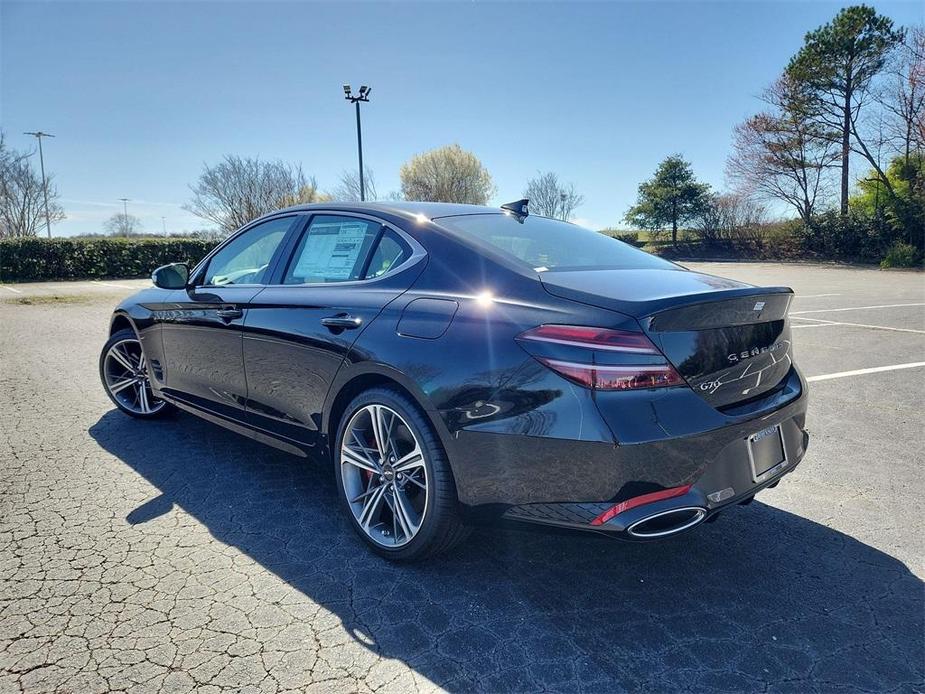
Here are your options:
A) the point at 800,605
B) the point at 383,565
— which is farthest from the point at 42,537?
the point at 800,605

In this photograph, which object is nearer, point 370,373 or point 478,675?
point 478,675

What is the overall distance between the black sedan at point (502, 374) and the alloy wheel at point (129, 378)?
156 centimetres

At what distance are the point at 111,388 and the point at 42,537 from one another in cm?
222

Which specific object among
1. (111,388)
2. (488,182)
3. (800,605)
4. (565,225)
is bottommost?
(800,605)

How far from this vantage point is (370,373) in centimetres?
267

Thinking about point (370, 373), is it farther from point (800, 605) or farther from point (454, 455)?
point (800, 605)

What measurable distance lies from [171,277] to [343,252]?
5.39ft

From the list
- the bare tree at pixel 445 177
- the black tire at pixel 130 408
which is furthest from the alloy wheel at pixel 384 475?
the bare tree at pixel 445 177

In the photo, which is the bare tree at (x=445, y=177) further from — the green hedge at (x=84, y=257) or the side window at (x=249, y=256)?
the side window at (x=249, y=256)

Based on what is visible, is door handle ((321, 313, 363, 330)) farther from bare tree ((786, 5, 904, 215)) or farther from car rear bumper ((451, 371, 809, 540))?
bare tree ((786, 5, 904, 215))

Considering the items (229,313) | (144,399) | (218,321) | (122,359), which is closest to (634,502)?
(229,313)

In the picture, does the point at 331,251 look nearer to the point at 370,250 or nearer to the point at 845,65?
the point at 370,250

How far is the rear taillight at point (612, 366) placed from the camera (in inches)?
80.6

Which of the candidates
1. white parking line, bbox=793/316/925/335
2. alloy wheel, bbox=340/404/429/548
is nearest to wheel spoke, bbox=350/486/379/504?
alloy wheel, bbox=340/404/429/548
